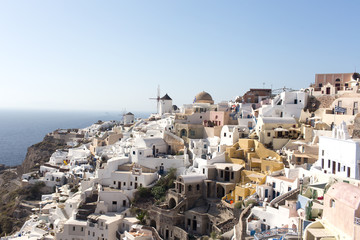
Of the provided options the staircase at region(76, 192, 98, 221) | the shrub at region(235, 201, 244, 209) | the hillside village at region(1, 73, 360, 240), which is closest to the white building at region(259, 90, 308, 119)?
the hillside village at region(1, 73, 360, 240)

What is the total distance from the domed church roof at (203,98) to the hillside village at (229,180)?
6.58 meters

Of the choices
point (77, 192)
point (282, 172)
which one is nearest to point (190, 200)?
point (282, 172)

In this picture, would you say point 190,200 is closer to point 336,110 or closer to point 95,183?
point 95,183

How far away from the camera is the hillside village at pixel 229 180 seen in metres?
17.9

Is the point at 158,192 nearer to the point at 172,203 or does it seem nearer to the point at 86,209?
the point at 172,203

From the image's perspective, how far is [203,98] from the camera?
151 ft

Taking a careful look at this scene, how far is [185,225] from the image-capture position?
79.7 feet

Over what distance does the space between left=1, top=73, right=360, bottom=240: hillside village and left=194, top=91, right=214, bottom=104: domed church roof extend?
21.6 ft

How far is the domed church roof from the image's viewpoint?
45.6m

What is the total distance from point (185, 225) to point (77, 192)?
490 inches

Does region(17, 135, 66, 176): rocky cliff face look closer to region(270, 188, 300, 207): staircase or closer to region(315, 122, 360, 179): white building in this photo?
region(270, 188, 300, 207): staircase

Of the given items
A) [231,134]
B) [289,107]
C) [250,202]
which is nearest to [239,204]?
[250,202]

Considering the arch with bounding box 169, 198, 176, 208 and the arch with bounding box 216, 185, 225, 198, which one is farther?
the arch with bounding box 169, 198, 176, 208

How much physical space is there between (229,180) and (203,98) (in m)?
21.5
